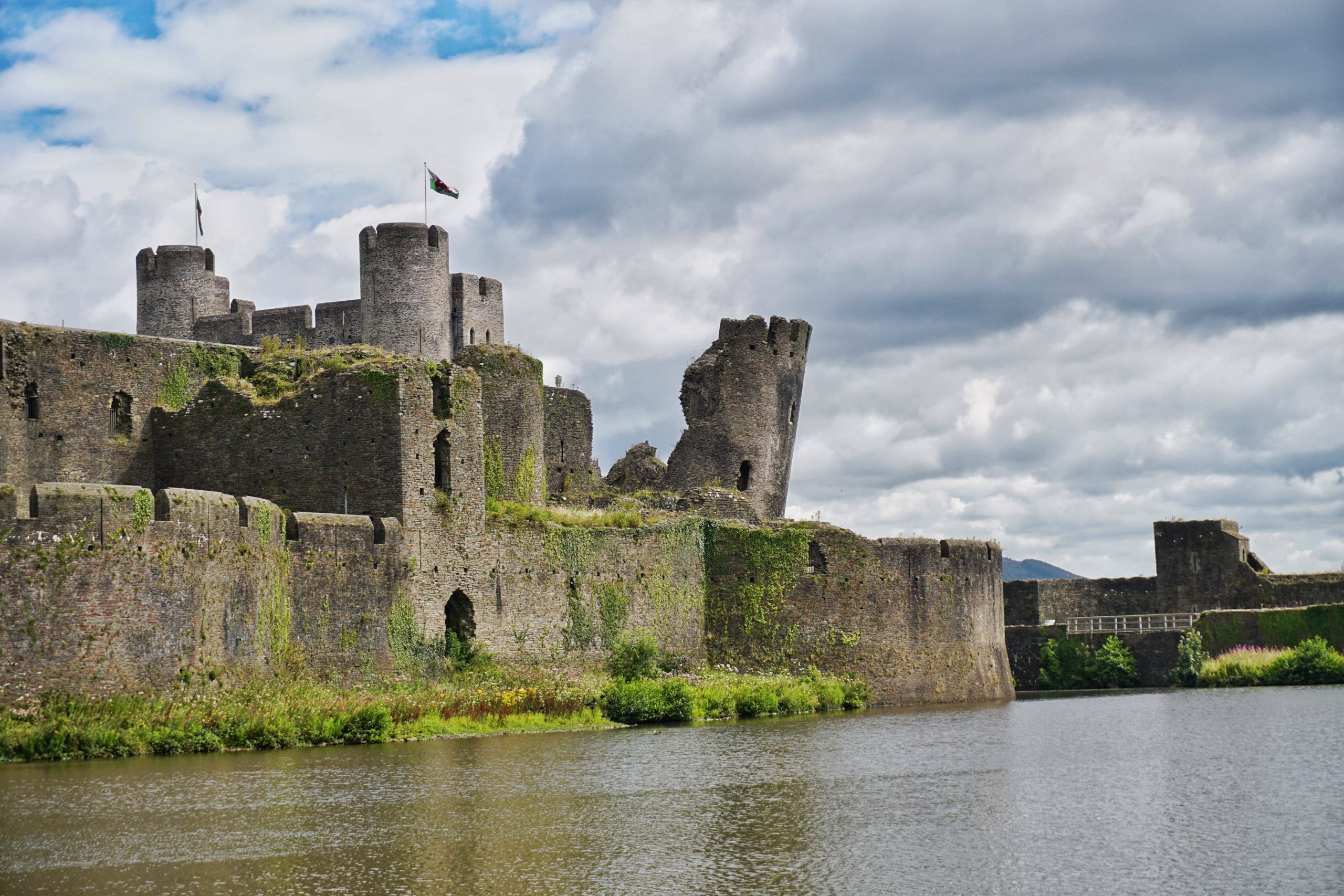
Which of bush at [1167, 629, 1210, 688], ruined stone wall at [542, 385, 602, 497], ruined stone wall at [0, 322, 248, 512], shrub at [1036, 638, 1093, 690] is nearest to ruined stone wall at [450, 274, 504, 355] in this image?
ruined stone wall at [542, 385, 602, 497]

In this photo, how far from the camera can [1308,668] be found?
52375 millimetres

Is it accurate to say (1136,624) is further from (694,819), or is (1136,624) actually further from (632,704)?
(694,819)

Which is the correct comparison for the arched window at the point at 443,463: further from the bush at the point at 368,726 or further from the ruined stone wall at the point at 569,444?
the ruined stone wall at the point at 569,444

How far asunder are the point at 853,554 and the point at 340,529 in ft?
52.8

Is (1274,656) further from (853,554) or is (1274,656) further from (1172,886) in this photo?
(1172,886)

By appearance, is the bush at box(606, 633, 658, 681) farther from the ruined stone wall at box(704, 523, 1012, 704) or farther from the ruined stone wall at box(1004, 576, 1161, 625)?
the ruined stone wall at box(1004, 576, 1161, 625)

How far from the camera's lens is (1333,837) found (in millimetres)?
20016

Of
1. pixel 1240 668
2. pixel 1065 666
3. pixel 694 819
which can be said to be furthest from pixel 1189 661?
pixel 694 819

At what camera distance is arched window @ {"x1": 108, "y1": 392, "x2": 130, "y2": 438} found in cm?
3797

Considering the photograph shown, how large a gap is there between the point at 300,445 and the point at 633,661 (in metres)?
9.77

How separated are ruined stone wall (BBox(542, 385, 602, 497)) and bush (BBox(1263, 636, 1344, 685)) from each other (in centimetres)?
2267

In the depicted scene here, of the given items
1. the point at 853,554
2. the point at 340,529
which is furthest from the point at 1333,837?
the point at 853,554

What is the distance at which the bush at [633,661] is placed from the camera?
40.4 m

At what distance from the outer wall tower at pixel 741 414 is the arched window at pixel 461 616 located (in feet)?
46.7
